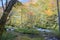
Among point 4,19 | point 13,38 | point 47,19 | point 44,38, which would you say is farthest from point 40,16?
point 4,19

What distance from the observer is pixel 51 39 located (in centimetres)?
511

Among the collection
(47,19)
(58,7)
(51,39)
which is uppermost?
(58,7)

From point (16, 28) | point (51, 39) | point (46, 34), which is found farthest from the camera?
point (16, 28)

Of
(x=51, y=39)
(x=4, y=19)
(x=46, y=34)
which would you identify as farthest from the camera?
(x=46, y=34)

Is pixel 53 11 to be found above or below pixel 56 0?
below

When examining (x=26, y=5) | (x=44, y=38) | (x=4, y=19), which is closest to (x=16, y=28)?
(x=26, y=5)

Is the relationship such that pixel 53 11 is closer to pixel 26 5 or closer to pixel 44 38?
pixel 26 5

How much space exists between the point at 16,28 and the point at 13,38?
5.07 feet

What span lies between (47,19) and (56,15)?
427mm

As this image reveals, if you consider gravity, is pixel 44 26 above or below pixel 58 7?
below

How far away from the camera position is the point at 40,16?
688cm

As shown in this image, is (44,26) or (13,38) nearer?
(13,38)

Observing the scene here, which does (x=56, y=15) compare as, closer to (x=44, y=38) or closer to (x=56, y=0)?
(x=56, y=0)

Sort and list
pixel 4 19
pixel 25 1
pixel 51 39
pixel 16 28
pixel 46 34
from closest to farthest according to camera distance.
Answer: pixel 4 19 → pixel 51 39 → pixel 46 34 → pixel 16 28 → pixel 25 1
